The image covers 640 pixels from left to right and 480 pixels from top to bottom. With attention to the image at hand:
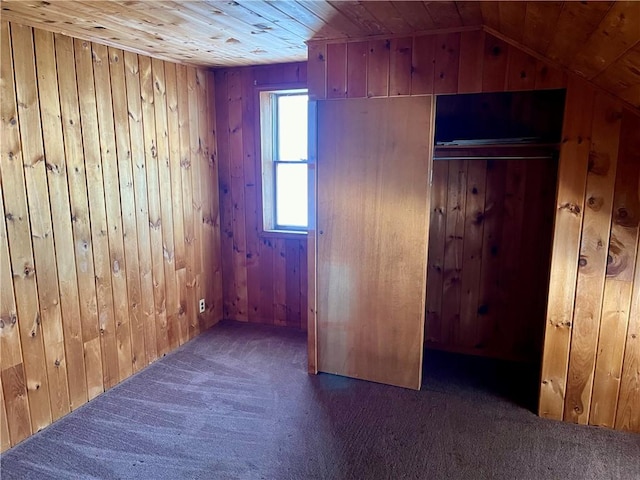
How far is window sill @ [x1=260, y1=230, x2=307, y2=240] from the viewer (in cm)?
382

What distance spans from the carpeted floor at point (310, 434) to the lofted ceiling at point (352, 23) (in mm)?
1797

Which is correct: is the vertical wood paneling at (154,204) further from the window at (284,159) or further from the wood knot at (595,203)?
the wood knot at (595,203)

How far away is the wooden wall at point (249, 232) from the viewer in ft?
12.3

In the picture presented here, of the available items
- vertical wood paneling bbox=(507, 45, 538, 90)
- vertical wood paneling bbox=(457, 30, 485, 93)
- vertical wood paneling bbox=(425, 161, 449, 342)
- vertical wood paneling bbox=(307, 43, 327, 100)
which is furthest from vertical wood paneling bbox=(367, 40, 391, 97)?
vertical wood paneling bbox=(425, 161, 449, 342)

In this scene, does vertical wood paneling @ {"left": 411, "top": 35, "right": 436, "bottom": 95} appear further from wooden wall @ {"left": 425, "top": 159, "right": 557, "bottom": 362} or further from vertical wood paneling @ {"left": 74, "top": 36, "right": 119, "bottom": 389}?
vertical wood paneling @ {"left": 74, "top": 36, "right": 119, "bottom": 389}

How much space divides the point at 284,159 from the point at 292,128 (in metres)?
0.27

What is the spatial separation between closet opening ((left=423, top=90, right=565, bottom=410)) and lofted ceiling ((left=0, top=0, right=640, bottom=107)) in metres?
0.79

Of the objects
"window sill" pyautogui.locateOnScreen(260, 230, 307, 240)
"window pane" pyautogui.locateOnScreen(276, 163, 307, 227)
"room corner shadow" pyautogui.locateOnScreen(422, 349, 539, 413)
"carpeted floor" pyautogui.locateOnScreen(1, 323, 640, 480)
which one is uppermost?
"window pane" pyautogui.locateOnScreen(276, 163, 307, 227)

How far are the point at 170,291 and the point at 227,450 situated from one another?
1.49 m

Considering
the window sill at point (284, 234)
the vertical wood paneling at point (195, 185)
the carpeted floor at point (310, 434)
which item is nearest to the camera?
the carpeted floor at point (310, 434)

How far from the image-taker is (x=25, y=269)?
7.75ft

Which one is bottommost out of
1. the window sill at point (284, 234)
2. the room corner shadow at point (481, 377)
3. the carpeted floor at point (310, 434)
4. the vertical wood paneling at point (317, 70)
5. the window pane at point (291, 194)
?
the carpeted floor at point (310, 434)

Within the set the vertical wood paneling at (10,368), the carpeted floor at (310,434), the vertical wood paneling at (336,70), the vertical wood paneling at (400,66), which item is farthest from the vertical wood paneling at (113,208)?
the vertical wood paneling at (400,66)

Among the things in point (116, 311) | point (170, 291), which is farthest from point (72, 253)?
point (170, 291)
